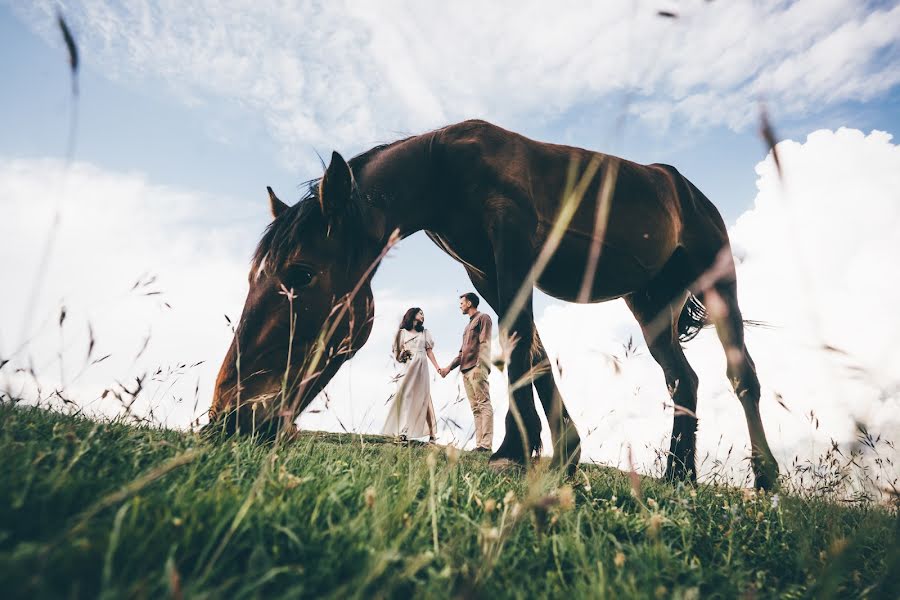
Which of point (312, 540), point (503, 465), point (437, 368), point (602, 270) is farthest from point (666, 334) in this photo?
point (437, 368)

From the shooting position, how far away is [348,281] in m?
3.19

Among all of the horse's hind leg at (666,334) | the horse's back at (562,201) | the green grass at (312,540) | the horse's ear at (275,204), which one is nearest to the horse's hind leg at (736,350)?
the horse's hind leg at (666,334)

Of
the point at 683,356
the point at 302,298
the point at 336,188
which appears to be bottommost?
the point at 302,298

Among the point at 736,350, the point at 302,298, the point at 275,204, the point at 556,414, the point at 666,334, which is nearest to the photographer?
the point at 302,298

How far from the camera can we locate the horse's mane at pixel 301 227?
3.02 meters

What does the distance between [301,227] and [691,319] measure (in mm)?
4545

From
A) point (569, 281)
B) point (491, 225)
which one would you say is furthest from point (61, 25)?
point (569, 281)

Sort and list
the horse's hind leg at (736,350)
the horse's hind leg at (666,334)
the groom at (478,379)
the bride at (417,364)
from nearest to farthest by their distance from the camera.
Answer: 1. the horse's hind leg at (736,350)
2. the horse's hind leg at (666,334)
3. the groom at (478,379)
4. the bride at (417,364)

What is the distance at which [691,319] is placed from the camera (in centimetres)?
546

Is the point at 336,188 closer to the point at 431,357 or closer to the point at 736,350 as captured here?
the point at 736,350

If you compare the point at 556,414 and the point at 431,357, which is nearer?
the point at 556,414

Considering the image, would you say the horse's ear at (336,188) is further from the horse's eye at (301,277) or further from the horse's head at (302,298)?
the horse's eye at (301,277)

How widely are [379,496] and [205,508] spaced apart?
1.86 ft

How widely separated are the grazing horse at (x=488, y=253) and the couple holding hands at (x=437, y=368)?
4099 millimetres
